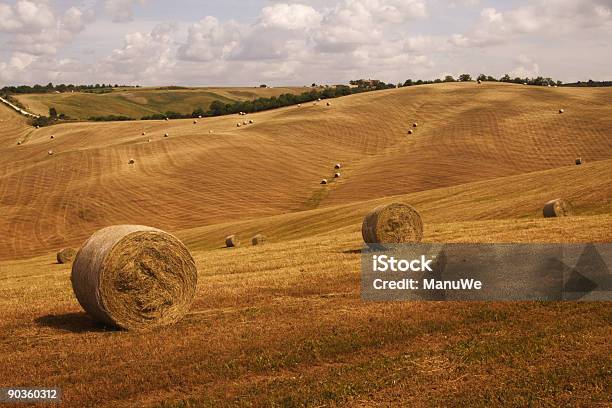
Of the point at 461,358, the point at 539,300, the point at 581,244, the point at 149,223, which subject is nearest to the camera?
the point at 461,358

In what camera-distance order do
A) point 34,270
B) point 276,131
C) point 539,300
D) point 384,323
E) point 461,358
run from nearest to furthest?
1. point 461,358
2. point 384,323
3. point 539,300
4. point 34,270
5. point 276,131

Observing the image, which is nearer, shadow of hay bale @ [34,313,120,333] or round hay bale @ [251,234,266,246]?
shadow of hay bale @ [34,313,120,333]

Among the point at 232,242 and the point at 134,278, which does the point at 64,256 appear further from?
the point at 134,278

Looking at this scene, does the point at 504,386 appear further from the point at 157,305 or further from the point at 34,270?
the point at 34,270

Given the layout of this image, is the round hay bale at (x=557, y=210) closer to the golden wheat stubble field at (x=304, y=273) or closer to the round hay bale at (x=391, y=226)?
the golden wheat stubble field at (x=304, y=273)

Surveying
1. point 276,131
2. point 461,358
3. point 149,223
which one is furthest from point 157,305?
point 276,131

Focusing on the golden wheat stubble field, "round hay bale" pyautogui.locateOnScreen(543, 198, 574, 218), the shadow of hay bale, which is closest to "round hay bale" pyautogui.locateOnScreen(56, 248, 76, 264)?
the golden wheat stubble field

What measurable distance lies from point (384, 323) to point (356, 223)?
73.0 ft

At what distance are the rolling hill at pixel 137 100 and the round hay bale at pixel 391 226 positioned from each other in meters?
120

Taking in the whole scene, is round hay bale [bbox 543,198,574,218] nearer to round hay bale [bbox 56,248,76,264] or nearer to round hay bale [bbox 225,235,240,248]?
round hay bale [bbox 225,235,240,248]

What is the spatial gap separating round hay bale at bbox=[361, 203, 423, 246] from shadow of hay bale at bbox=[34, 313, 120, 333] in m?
11.0

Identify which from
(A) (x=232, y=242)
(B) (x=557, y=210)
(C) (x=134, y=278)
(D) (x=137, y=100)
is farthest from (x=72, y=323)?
(D) (x=137, y=100)

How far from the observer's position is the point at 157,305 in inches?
516

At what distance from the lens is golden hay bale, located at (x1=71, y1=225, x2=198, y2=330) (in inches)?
498
